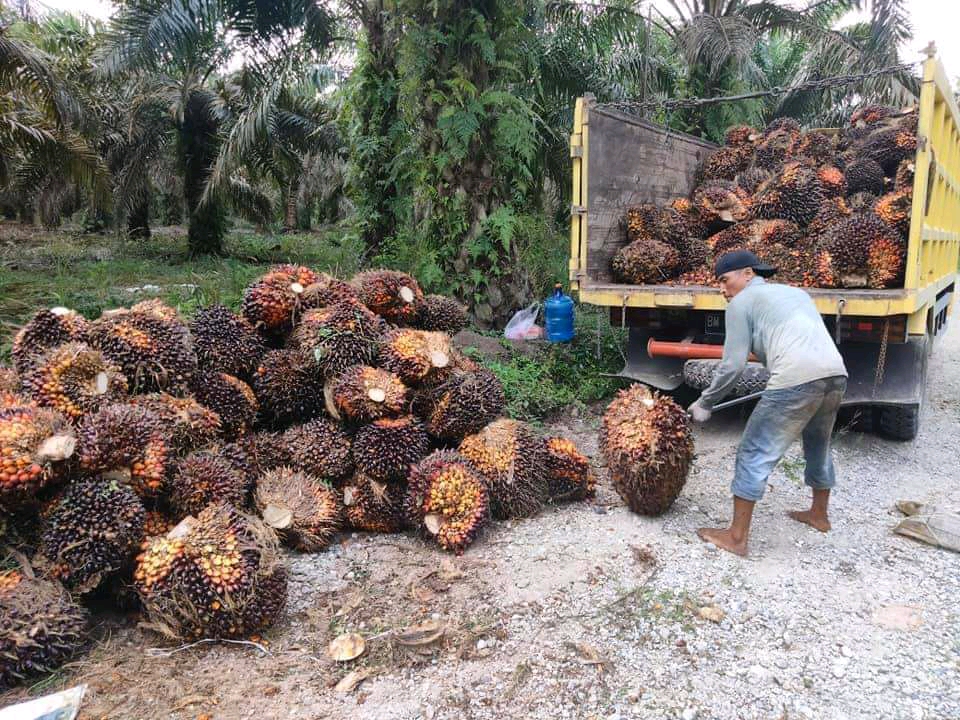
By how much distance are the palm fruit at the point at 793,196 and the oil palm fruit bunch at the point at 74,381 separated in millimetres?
5168

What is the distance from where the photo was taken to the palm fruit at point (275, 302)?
4.11m

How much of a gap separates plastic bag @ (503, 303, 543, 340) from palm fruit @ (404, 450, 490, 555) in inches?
147

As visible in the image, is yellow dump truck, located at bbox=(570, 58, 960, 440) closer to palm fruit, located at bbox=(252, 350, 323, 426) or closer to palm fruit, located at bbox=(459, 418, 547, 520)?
palm fruit, located at bbox=(459, 418, 547, 520)

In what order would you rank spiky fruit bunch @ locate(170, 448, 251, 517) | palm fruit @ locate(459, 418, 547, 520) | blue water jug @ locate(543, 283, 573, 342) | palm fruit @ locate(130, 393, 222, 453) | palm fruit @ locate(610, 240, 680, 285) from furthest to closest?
blue water jug @ locate(543, 283, 573, 342)
palm fruit @ locate(610, 240, 680, 285)
palm fruit @ locate(459, 418, 547, 520)
palm fruit @ locate(130, 393, 222, 453)
spiky fruit bunch @ locate(170, 448, 251, 517)

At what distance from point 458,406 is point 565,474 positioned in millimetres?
752

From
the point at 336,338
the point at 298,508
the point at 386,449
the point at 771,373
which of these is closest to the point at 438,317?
the point at 336,338

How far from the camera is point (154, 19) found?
8094mm

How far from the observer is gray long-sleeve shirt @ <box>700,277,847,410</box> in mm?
3352

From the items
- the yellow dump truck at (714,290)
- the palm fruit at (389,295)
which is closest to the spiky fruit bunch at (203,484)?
the palm fruit at (389,295)

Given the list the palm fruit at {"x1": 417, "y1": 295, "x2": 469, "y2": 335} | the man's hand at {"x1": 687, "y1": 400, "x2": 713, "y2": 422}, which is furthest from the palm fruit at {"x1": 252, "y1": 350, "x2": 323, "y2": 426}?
the man's hand at {"x1": 687, "y1": 400, "x2": 713, "y2": 422}

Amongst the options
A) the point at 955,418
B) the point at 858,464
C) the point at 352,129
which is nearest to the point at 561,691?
the point at 858,464

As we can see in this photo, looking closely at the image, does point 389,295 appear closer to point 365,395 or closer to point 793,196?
point 365,395

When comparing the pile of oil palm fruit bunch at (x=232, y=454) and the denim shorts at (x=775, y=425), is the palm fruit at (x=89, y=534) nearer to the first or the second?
the pile of oil palm fruit bunch at (x=232, y=454)

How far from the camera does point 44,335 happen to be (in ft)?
11.4
